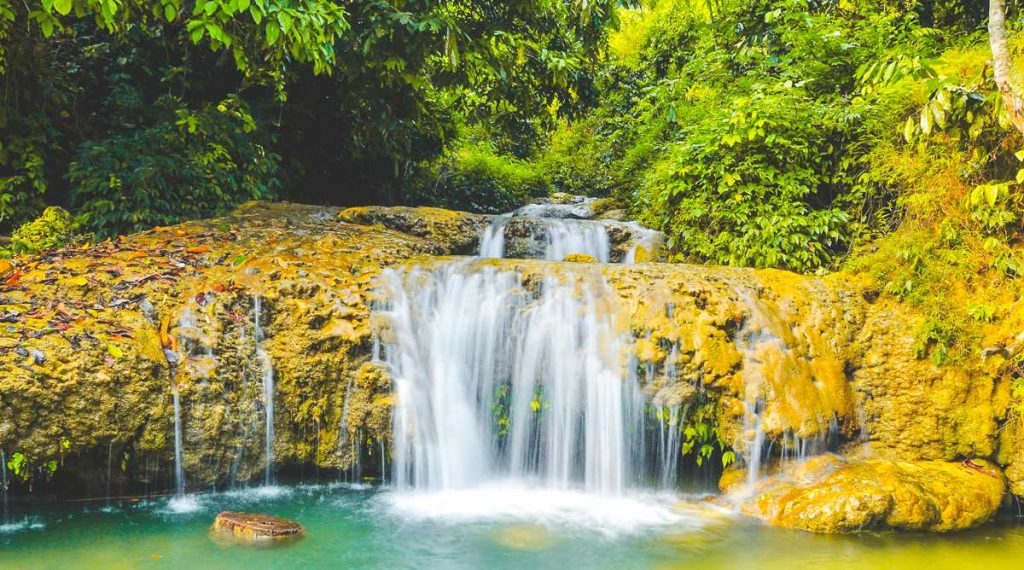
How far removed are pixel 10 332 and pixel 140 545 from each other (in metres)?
1.78

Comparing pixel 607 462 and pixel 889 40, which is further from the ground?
pixel 889 40

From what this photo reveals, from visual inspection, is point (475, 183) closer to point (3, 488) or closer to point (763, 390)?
point (763, 390)

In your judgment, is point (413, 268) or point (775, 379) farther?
point (413, 268)

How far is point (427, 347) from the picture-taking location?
559 centimetres

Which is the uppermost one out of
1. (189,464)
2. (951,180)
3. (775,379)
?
(951,180)

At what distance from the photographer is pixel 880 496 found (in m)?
4.35

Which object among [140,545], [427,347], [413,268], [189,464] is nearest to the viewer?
[140,545]

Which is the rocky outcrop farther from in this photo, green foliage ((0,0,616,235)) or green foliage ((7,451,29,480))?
green foliage ((7,451,29,480))

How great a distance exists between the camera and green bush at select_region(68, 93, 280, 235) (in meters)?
7.29

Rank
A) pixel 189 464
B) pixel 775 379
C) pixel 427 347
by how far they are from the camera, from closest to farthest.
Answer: pixel 189 464
pixel 775 379
pixel 427 347

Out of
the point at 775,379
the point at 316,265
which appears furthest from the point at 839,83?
the point at 316,265

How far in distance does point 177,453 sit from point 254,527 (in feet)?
3.38

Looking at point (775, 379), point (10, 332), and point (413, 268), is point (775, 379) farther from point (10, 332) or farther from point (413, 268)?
point (10, 332)

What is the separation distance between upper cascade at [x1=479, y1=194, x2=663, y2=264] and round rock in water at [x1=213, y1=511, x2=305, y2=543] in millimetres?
4630
